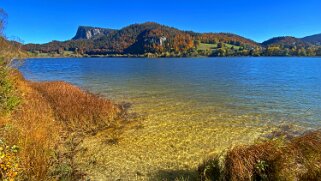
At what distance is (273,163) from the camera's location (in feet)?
23.5

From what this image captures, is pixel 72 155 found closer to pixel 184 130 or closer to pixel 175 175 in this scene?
pixel 175 175

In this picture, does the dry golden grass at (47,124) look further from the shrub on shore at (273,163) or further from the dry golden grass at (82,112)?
the shrub on shore at (273,163)

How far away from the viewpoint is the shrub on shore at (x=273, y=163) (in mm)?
6680

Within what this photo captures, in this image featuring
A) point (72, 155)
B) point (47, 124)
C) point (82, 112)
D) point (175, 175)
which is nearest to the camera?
point (175, 175)

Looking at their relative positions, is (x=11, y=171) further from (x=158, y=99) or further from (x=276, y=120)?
(x=158, y=99)

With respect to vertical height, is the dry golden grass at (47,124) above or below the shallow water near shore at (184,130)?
above

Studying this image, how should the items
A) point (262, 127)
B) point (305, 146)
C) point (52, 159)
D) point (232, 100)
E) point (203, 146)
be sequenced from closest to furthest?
point (305, 146) → point (52, 159) → point (203, 146) → point (262, 127) → point (232, 100)

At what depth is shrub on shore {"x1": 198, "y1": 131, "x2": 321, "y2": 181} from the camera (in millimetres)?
6680

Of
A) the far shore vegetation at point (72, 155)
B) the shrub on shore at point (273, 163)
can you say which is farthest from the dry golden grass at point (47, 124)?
the shrub on shore at point (273, 163)

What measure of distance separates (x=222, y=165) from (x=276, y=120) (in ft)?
32.8

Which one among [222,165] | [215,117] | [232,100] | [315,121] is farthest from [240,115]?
[222,165]

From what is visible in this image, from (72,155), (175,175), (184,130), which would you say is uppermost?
(72,155)

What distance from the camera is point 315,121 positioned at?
1619 cm

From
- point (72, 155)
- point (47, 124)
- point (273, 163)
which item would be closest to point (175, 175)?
point (273, 163)
